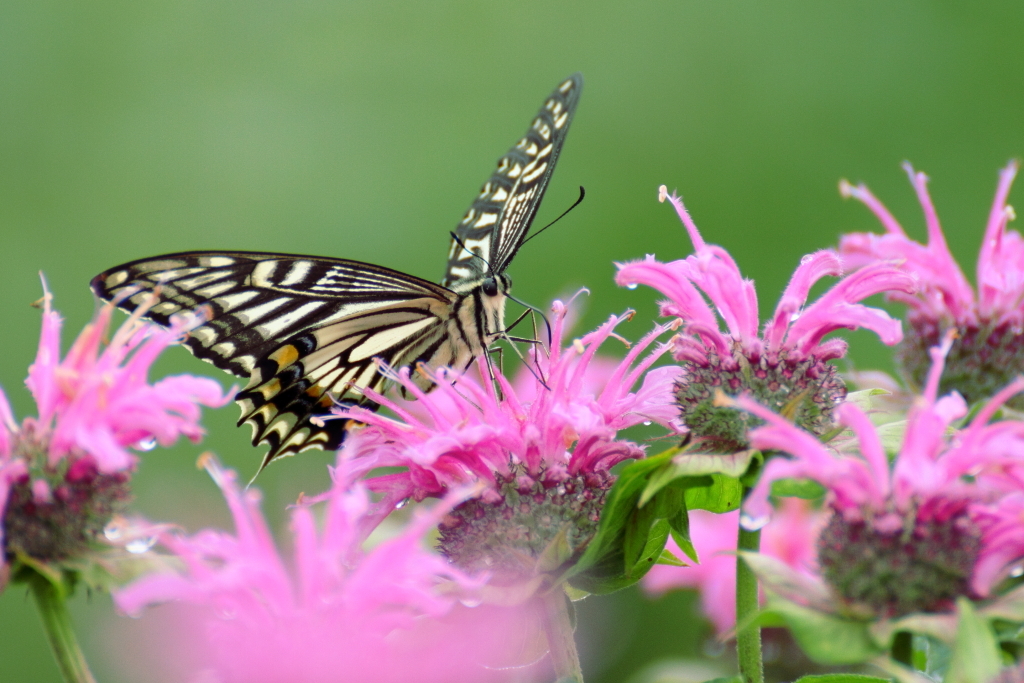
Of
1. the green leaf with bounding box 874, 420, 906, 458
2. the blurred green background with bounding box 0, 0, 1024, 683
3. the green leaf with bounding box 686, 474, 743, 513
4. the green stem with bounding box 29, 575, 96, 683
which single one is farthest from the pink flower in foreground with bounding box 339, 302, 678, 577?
the blurred green background with bounding box 0, 0, 1024, 683

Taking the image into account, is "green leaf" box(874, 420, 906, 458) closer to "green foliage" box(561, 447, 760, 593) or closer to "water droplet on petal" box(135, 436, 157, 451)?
"green foliage" box(561, 447, 760, 593)

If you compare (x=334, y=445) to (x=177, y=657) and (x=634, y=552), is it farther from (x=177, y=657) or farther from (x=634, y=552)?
(x=634, y=552)

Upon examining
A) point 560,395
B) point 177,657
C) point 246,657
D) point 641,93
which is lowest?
point 177,657

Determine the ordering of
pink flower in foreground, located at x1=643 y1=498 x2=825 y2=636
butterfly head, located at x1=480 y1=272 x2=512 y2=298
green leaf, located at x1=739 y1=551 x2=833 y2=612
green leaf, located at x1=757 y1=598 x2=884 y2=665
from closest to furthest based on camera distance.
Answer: green leaf, located at x1=757 y1=598 x2=884 y2=665 < green leaf, located at x1=739 y1=551 x2=833 y2=612 < butterfly head, located at x1=480 y1=272 x2=512 y2=298 < pink flower in foreground, located at x1=643 y1=498 x2=825 y2=636

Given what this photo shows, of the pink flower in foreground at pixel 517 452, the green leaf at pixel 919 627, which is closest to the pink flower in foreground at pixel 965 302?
the pink flower in foreground at pixel 517 452

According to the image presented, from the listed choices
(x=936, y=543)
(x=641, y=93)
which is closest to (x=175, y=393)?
(x=936, y=543)

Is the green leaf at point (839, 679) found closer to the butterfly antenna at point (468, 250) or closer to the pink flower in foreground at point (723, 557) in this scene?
the butterfly antenna at point (468, 250)
